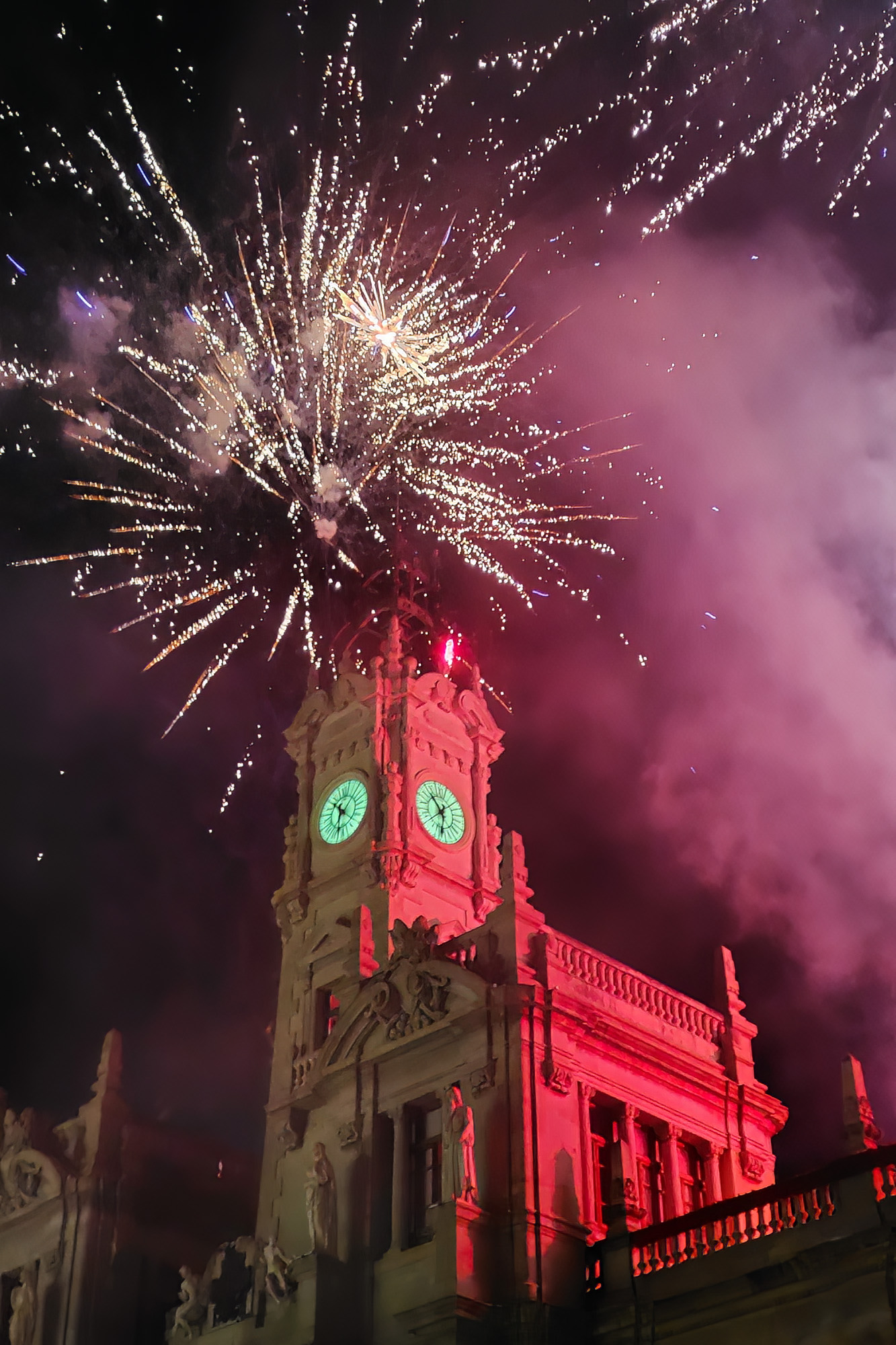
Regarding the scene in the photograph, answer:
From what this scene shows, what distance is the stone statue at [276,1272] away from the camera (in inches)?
1332

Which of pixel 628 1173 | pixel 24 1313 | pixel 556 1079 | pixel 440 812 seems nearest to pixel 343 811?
pixel 440 812

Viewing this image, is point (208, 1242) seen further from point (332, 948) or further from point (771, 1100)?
point (771, 1100)

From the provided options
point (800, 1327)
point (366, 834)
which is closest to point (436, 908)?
point (366, 834)

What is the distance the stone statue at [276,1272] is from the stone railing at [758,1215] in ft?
24.1

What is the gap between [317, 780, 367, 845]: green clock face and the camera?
155 ft

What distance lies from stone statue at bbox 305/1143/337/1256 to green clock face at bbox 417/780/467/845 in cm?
1310

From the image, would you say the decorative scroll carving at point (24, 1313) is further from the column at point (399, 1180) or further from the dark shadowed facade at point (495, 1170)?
the column at point (399, 1180)

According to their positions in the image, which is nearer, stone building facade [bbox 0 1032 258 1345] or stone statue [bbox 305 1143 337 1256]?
stone statue [bbox 305 1143 337 1256]

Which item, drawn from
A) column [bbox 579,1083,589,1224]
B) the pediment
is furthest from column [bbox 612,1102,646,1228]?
the pediment

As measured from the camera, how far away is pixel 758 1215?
29.6m

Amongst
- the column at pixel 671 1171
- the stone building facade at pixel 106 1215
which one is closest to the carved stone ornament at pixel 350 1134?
the column at pixel 671 1171

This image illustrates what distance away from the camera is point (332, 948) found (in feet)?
149

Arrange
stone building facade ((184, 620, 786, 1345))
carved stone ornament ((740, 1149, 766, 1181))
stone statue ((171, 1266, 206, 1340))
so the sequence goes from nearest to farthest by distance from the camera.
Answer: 1. stone building facade ((184, 620, 786, 1345))
2. stone statue ((171, 1266, 206, 1340))
3. carved stone ornament ((740, 1149, 766, 1181))

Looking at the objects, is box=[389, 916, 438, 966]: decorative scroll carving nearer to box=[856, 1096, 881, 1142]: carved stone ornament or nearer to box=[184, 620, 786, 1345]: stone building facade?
box=[184, 620, 786, 1345]: stone building facade
